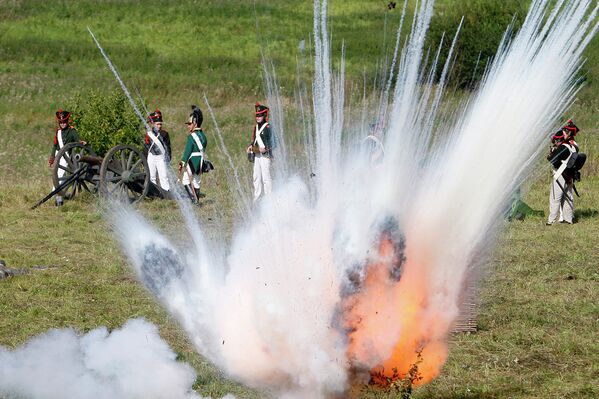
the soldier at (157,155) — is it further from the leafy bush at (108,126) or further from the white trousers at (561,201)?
the white trousers at (561,201)

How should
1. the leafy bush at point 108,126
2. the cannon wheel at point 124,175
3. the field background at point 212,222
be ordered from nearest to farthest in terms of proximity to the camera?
the field background at point 212,222
the cannon wheel at point 124,175
the leafy bush at point 108,126

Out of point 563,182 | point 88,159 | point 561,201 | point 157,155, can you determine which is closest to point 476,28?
point 157,155

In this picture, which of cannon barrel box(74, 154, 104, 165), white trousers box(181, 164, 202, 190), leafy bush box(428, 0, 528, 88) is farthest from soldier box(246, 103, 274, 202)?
leafy bush box(428, 0, 528, 88)

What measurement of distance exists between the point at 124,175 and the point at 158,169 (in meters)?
1.33

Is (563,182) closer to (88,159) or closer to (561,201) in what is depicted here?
(561,201)

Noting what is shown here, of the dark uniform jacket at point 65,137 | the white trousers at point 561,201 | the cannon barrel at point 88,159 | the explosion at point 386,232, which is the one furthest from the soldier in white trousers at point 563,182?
the explosion at point 386,232

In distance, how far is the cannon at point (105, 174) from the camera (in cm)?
1911

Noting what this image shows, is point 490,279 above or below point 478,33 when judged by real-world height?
above

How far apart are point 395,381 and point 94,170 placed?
42.4 feet

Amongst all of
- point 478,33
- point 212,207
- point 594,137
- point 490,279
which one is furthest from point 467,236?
point 478,33

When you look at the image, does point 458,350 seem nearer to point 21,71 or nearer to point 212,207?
point 212,207

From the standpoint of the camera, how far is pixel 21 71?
46438 millimetres

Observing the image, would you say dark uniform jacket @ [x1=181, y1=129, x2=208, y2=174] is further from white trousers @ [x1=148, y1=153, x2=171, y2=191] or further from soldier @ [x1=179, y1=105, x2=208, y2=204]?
white trousers @ [x1=148, y1=153, x2=171, y2=191]

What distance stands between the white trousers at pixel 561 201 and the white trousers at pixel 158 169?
25.0 feet
